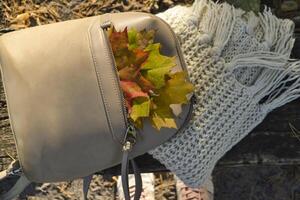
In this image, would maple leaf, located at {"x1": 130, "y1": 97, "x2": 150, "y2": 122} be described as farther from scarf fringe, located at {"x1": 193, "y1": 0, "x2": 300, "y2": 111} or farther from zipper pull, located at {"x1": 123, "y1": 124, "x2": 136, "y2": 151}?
scarf fringe, located at {"x1": 193, "y1": 0, "x2": 300, "y2": 111}

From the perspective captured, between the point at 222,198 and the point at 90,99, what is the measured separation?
768 mm

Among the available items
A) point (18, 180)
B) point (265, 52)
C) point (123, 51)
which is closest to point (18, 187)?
point (18, 180)

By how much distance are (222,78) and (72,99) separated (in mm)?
279

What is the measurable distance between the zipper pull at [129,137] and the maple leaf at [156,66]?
0.08 meters

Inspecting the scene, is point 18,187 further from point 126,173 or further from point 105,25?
point 105,25

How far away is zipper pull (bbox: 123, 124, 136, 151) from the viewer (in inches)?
39.6

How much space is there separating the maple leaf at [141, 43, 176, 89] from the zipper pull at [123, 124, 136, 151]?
85 millimetres

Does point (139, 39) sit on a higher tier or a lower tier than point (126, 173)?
higher

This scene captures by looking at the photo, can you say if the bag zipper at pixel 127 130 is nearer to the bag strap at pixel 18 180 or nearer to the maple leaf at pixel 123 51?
the maple leaf at pixel 123 51

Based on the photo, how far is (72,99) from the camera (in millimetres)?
1010

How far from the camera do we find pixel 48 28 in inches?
41.9

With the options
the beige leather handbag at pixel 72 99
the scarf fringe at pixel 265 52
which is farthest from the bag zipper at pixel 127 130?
the scarf fringe at pixel 265 52

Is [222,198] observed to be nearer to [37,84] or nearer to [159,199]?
[159,199]

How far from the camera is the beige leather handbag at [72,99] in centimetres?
101
